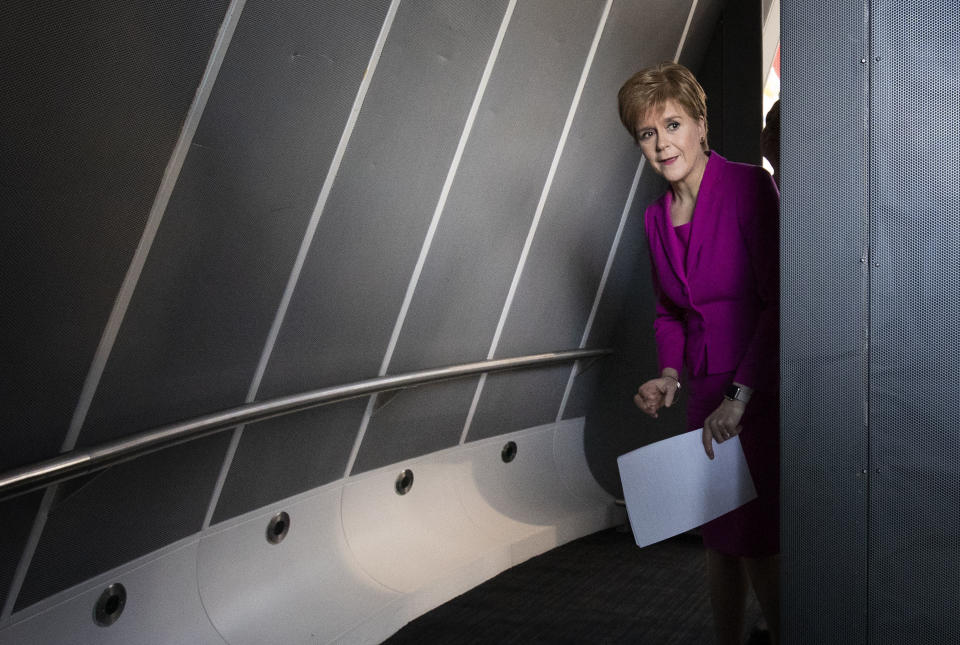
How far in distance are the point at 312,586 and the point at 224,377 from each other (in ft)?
3.18

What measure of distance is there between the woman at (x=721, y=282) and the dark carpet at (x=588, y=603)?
110cm

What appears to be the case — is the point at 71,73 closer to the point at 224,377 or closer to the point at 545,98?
the point at 224,377

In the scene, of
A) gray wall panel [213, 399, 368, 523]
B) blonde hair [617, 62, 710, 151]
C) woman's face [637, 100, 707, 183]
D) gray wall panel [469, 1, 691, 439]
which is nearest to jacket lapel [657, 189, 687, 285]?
woman's face [637, 100, 707, 183]

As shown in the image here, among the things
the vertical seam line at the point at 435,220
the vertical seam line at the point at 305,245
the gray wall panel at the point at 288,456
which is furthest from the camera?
the vertical seam line at the point at 435,220

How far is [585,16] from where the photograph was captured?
367 cm

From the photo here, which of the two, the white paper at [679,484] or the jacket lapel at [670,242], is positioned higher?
the jacket lapel at [670,242]

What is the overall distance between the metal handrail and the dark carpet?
0.92 m

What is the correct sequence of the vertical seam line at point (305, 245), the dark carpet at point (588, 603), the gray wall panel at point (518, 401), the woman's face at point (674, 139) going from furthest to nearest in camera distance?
the gray wall panel at point (518, 401), the dark carpet at point (588, 603), the vertical seam line at point (305, 245), the woman's face at point (674, 139)

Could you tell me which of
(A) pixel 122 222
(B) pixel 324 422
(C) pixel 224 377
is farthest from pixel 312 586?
(A) pixel 122 222

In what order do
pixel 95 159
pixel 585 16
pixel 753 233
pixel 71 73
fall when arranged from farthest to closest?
1. pixel 585 16
2. pixel 753 233
3. pixel 95 159
4. pixel 71 73

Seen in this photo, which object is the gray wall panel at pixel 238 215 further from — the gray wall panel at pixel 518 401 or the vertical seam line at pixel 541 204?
the gray wall panel at pixel 518 401

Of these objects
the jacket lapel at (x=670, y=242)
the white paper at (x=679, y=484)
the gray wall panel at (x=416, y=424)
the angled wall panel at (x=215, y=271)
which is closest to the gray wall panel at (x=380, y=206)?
the angled wall panel at (x=215, y=271)

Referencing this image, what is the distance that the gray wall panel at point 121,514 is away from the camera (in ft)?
7.82

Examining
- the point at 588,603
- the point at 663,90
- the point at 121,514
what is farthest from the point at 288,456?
the point at 663,90
